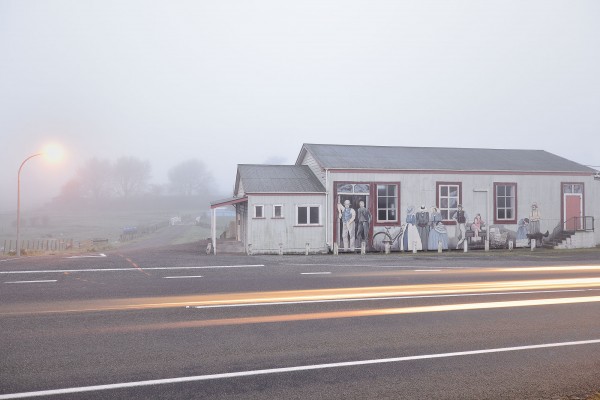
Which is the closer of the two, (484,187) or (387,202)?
(387,202)

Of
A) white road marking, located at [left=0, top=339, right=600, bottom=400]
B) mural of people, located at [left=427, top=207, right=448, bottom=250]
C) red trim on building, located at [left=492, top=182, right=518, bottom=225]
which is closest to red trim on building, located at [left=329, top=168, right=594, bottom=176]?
red trim on building, located at [left=492, top=182, right=518, bottom=225]

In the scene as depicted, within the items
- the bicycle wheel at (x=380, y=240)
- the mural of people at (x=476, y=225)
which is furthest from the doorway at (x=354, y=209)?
the mural of people at (x=476, y=225)

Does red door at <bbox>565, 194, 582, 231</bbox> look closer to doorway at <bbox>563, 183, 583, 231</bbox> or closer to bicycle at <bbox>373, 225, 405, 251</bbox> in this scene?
doorway at <bbox>563, 183, 583, 231</bbox>

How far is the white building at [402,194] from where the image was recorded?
25938 mm

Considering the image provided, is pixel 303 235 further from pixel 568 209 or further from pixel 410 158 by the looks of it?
pixel 568 209

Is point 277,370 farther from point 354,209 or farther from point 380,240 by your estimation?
point 380,240

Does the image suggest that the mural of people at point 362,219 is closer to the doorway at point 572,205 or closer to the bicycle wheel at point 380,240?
the bicycle wheel at point 380,240

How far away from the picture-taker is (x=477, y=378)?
19.4 ft

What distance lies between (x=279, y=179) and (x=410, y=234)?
27.0 feet

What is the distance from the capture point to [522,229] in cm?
2969

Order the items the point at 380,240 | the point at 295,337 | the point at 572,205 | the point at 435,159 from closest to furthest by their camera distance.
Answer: the point at 295,337 < the point at 380,240 < the point at 435,159 < the point at 572,205

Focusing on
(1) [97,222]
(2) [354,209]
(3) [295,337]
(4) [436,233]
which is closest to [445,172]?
(4) [436,233]

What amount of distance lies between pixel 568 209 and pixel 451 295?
75.5ft

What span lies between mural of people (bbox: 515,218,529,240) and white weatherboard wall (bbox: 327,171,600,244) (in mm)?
258
